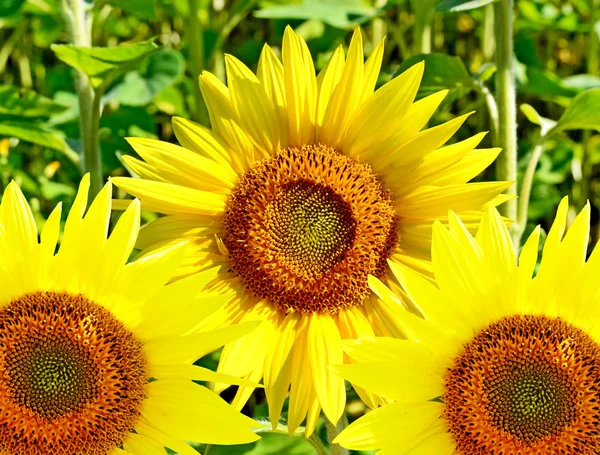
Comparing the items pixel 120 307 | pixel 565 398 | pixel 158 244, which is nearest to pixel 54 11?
pixel 158 244

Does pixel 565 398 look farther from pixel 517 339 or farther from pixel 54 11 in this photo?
pixel 54 11

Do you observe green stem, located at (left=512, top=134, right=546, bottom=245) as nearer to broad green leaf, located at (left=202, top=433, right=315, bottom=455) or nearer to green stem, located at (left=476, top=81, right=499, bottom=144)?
green stem, located at (left=476, top=81, right=499, bottom=144)

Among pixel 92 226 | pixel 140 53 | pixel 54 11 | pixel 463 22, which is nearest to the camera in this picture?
pixel 92 226

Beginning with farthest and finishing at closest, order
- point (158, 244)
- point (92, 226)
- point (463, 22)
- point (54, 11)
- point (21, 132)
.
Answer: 1. point (463, 22)
2. point (54, 11)
3. point (21, 132)
4. point (158, 244)
5. point (92, 226)

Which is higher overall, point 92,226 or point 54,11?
point 54,11

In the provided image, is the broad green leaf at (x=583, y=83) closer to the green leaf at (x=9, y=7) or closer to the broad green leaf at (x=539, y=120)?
the broad green leaf at (x=539, y=120)

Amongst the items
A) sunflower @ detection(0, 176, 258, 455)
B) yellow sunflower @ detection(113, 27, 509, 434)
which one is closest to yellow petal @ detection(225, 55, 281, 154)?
yellow sunflower @ detection(113, 27, 509, 434)

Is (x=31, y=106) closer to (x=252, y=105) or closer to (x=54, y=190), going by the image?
(x=54, y=190)

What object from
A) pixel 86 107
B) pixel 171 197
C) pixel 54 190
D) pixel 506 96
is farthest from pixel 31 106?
pixel 506 96
